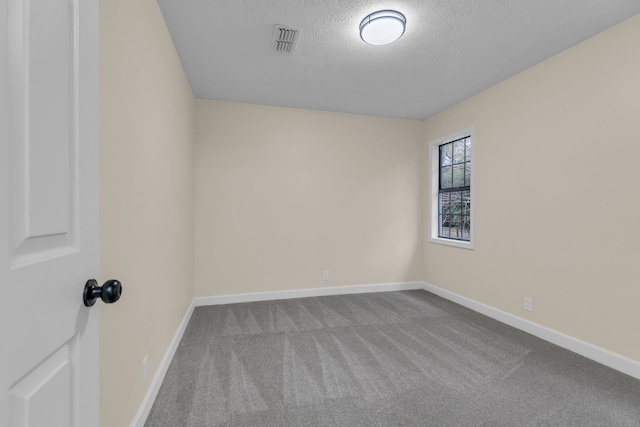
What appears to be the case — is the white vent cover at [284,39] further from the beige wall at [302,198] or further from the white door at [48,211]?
the white door at [48,211]

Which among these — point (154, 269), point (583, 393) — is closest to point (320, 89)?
point (154, 269)

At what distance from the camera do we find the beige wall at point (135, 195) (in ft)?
4.07

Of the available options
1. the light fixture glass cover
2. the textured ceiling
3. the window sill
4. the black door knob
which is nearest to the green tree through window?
the window sill

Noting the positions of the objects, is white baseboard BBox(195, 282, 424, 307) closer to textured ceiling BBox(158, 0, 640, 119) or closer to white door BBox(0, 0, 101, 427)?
textured ceiling BBox(158, 0, 640, 119)

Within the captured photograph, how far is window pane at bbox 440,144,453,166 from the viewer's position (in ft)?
14.0

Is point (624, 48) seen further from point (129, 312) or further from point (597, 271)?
point (129, 312)

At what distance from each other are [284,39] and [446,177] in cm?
305

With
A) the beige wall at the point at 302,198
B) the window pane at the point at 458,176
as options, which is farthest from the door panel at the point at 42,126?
the window pane at the point at 458,176

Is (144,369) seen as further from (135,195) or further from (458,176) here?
(458,176)

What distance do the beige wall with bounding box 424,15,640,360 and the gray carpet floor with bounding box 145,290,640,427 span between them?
15.7 inches

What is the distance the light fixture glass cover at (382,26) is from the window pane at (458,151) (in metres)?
2.29

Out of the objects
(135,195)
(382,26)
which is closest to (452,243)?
(382,26)

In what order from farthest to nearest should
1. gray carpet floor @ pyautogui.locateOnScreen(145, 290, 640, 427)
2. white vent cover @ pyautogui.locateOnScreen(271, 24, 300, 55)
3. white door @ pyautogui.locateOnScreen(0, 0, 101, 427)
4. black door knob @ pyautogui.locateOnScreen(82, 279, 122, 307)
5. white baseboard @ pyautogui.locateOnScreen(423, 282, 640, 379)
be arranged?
white vent cover @ pyautogui.locateOnScreen(271, 24, 300, 55)
white baseboard @ pyautogui.locateOnScreen(423, 282, 640, 379)
gray carpet floor @ pyautogui.locateOnScreen(145, 290, 640, 427)
black door knob @ pyautogui.locateOnScreen(82, 279, 122, 307)
white door @ pyautogui.locateOnScreen(0, 0, 101, 427)

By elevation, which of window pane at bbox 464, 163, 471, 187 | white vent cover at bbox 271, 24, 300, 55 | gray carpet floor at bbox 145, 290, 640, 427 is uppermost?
white vent cover at bbox 271, 24, 300, 55
